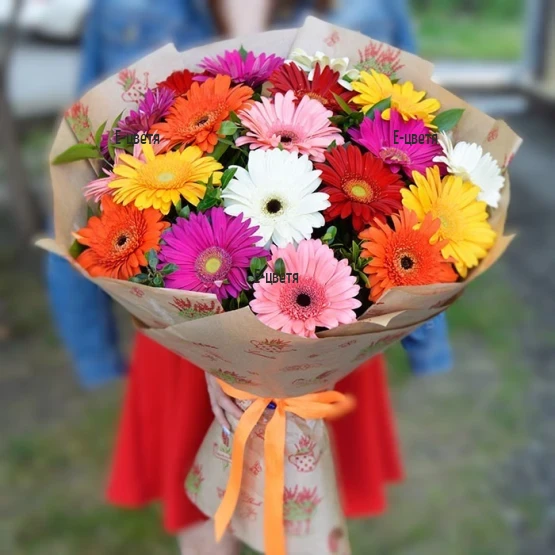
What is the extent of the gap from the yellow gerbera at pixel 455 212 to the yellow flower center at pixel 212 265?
0.17 meters

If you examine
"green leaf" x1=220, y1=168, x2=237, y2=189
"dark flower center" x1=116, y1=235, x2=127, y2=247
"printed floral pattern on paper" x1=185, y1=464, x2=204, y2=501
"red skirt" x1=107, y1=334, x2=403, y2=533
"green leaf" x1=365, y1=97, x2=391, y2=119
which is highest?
"green leaf" x1=365, y1=97, x2=391, y2=119

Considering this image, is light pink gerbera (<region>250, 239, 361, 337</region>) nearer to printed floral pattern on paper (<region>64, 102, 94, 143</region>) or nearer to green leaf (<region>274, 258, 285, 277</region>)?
green leaf (<region>274, 258, 285, 277</region>)

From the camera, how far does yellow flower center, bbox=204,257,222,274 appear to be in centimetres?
56

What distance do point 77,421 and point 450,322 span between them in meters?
1.30

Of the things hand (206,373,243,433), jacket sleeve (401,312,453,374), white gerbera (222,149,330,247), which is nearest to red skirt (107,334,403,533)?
→ jacket sleeve (401,312,453,374)

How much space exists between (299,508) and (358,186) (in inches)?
14.5

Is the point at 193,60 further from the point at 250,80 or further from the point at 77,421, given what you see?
the point at 77,421

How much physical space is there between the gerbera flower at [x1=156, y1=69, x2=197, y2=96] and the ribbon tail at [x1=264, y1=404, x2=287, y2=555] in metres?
0.35

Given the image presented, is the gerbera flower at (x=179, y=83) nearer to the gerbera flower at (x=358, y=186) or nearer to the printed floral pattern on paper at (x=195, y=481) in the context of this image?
the gerbera flower at (x=358, y=186)

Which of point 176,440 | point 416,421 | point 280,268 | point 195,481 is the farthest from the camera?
point 416,421

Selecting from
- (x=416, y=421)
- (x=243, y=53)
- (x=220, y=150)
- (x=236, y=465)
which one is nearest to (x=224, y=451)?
(x=236, y=465)

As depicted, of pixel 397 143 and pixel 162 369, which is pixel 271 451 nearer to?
pixel 397 143

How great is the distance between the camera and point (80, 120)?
27.3 inches

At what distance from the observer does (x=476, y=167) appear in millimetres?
622
